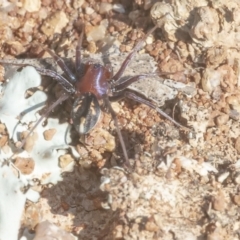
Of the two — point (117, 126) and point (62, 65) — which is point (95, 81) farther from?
point (117, 126)

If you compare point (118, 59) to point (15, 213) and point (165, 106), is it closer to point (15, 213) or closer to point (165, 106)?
point (165, 106)

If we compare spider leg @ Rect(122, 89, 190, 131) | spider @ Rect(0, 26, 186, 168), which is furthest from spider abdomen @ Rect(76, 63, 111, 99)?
spider leg @ Rect(122, 89, 190, 131)

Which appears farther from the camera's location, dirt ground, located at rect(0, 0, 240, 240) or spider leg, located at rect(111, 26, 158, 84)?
spider leg, located at rect(111, 26, 158, 84)

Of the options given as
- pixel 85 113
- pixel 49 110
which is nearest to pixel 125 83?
pixel 85 113

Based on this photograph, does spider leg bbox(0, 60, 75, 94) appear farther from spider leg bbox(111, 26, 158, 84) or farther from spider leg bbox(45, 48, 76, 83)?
spider leg bbox(111, 26, 158, 84)

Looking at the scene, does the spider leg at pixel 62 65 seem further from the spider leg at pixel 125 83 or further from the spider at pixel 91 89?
the spider leg at pixel 125 83

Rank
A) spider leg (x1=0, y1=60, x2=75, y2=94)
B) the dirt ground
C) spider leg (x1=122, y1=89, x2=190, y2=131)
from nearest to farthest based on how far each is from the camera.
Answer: the dirt ground → spider leg (x1=122, y1=89, x2=190, y2=131) → spider leg (x1=0, y1=60, x2=75, y2=94)

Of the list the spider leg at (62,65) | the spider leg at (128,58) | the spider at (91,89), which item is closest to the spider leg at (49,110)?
the spider at (91,89)
